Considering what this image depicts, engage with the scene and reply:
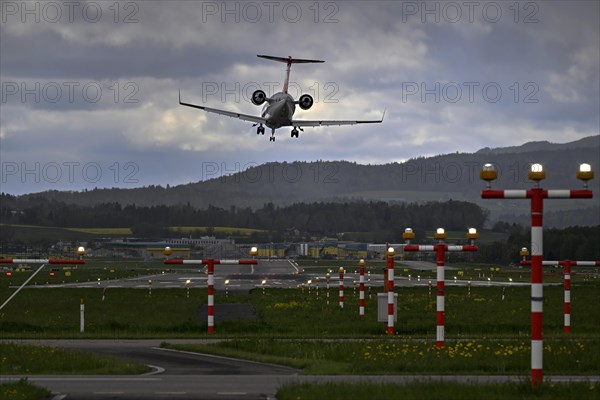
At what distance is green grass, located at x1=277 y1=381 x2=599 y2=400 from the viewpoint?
2066 cm

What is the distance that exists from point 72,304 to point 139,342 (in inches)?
1029

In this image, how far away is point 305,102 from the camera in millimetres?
84125

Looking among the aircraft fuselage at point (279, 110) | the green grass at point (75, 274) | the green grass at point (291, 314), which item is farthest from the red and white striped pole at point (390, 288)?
the green grass at point (75, 274)

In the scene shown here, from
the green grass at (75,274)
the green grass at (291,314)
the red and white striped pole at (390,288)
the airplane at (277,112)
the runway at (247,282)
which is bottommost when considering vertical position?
the green grass at (75,274)

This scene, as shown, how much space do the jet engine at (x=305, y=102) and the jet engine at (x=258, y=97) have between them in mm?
3720

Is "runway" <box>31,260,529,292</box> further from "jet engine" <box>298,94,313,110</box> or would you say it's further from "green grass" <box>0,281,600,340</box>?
"jet engine" <box>298,94,313,110</box>

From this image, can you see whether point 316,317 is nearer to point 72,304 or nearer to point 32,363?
point 72,304

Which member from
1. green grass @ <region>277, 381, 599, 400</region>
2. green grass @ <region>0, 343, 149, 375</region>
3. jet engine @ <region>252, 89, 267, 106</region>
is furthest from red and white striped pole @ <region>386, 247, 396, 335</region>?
jet engine @ <region>252, 89, 267, 106</region>

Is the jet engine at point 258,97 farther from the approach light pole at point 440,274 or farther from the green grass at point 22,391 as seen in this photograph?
the green grass at point 22,391

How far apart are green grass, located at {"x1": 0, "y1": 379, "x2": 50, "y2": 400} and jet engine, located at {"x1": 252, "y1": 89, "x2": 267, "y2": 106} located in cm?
6530

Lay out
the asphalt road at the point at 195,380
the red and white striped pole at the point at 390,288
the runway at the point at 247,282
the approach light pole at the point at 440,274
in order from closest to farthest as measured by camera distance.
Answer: the asphalt road at the point at 195,380 → the approach light pole at the point at 440,274 → the red and white striped pole at the point at 390,288 → the runway at the point at 247,282

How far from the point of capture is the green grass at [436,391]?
20.7 m

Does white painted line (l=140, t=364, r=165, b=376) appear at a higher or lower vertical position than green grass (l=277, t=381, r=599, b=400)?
lower

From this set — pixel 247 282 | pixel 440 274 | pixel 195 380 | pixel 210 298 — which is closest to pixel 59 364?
pixel 195 380
